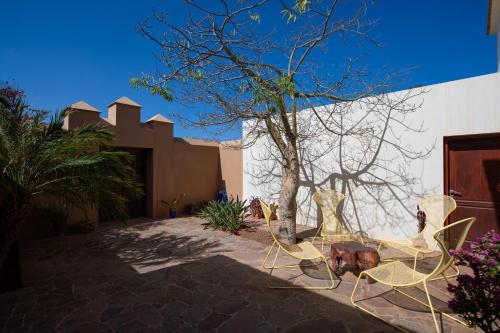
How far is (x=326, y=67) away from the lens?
5836 millimetres

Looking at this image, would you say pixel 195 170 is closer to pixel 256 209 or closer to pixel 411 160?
pixel 256 209

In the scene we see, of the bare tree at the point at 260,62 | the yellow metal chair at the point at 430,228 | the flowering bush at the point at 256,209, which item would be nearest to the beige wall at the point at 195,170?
the flowering bush at the point at 256,209

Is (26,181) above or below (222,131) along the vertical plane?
below

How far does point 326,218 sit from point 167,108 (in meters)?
4.52

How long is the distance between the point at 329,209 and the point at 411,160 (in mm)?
2248

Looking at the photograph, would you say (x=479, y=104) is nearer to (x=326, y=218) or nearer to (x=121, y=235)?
(x=326, y=218)

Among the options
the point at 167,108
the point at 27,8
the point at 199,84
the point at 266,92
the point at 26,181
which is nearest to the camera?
the point at 26,181

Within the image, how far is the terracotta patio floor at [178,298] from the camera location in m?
2.99

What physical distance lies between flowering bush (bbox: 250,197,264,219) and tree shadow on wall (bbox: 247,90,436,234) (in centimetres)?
159

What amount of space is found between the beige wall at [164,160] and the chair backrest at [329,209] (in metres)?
4.73

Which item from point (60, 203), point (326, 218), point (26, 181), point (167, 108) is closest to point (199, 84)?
point (167, 108)

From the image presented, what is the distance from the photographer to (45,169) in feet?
12.2

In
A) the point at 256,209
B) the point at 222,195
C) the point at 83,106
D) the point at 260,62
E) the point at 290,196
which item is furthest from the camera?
the point at 222,195

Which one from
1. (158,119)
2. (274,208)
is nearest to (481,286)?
(274,208)
